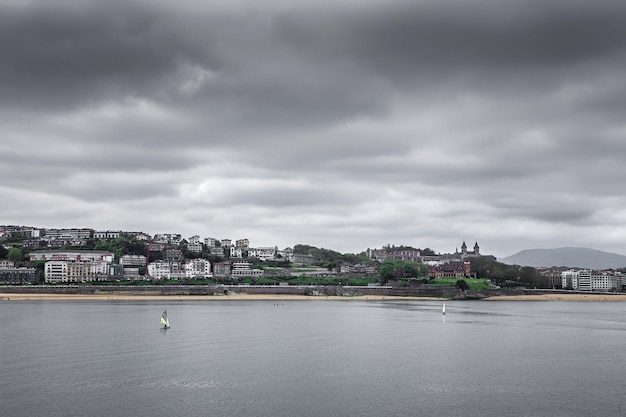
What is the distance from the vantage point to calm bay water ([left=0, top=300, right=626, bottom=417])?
2689 cm

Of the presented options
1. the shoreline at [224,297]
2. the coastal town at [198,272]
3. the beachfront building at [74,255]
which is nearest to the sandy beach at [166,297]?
the shoreline at [224,297]

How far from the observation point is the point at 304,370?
35.0 meters

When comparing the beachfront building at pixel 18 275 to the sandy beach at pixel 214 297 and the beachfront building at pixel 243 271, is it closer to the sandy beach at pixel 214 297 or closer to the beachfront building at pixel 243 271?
the sandy beach at pixel 214 297

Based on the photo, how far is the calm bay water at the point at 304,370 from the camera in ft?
88.2

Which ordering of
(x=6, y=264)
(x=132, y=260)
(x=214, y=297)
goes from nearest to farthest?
1. (x=214, y=297)
2. (x=6, y=264)
3. (x=132, y=260)

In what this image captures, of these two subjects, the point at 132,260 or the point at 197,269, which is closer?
the point at 197,269

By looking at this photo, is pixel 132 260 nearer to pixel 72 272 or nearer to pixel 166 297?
pixel 72 272

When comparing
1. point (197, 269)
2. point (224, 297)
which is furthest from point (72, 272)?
point (224, 297)

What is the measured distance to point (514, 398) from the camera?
2909 cm

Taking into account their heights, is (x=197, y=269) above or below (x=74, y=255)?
below

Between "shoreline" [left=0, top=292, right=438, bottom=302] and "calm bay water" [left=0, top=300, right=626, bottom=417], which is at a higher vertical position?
"calm bay water" [left=0, top=300, right=626, bottom=417]

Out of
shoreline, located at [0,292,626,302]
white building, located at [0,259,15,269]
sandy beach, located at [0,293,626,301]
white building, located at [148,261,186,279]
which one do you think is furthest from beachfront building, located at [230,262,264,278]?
white building, located at [0,259,15,269]

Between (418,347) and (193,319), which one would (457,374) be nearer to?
(418,347)

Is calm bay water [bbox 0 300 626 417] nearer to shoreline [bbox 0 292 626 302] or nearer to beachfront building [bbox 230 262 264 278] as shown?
shoreline [bbox 0 292 626 302]
